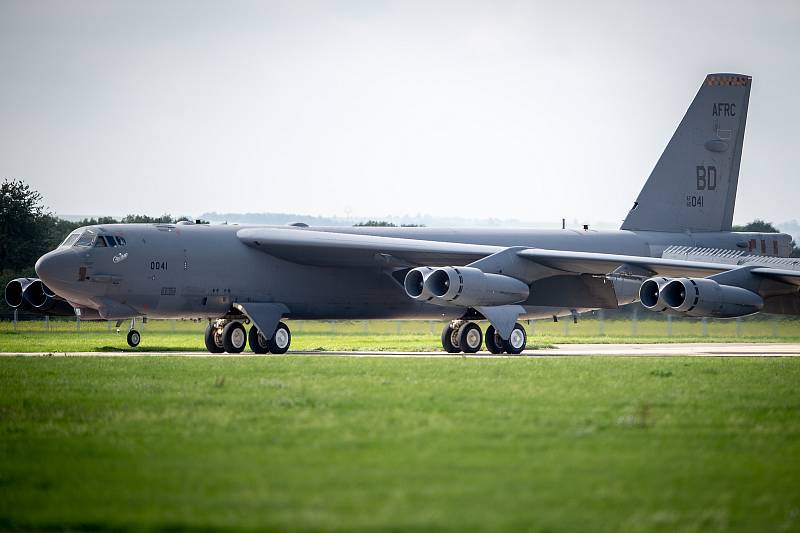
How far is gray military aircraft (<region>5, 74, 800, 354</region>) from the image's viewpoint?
90.7 feet

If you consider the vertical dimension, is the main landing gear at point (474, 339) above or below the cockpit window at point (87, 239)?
below

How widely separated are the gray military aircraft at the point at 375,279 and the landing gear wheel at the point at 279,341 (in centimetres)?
3

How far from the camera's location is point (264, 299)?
29.3 meters

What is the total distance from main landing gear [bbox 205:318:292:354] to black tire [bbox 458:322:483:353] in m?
4.60

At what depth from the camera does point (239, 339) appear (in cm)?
2948

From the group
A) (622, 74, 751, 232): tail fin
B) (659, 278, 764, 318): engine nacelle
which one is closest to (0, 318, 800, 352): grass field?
(622, 74, 751, 232): tail fin

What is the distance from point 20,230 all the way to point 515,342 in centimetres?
3334

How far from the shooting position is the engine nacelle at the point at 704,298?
89.5 feet

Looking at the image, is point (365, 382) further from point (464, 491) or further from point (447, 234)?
point (447, 234)

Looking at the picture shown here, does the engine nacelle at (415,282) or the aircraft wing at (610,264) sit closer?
the engine nacelle at (415,282)

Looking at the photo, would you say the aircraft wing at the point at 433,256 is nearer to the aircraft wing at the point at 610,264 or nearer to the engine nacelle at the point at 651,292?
the aircraft wing at the point at 610,264

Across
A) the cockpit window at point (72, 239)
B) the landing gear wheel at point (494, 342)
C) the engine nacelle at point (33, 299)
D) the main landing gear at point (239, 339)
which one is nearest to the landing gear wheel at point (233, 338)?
the main landing gear at point (239, 339)

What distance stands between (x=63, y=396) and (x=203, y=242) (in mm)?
12803

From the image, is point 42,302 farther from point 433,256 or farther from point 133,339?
point 433,256
